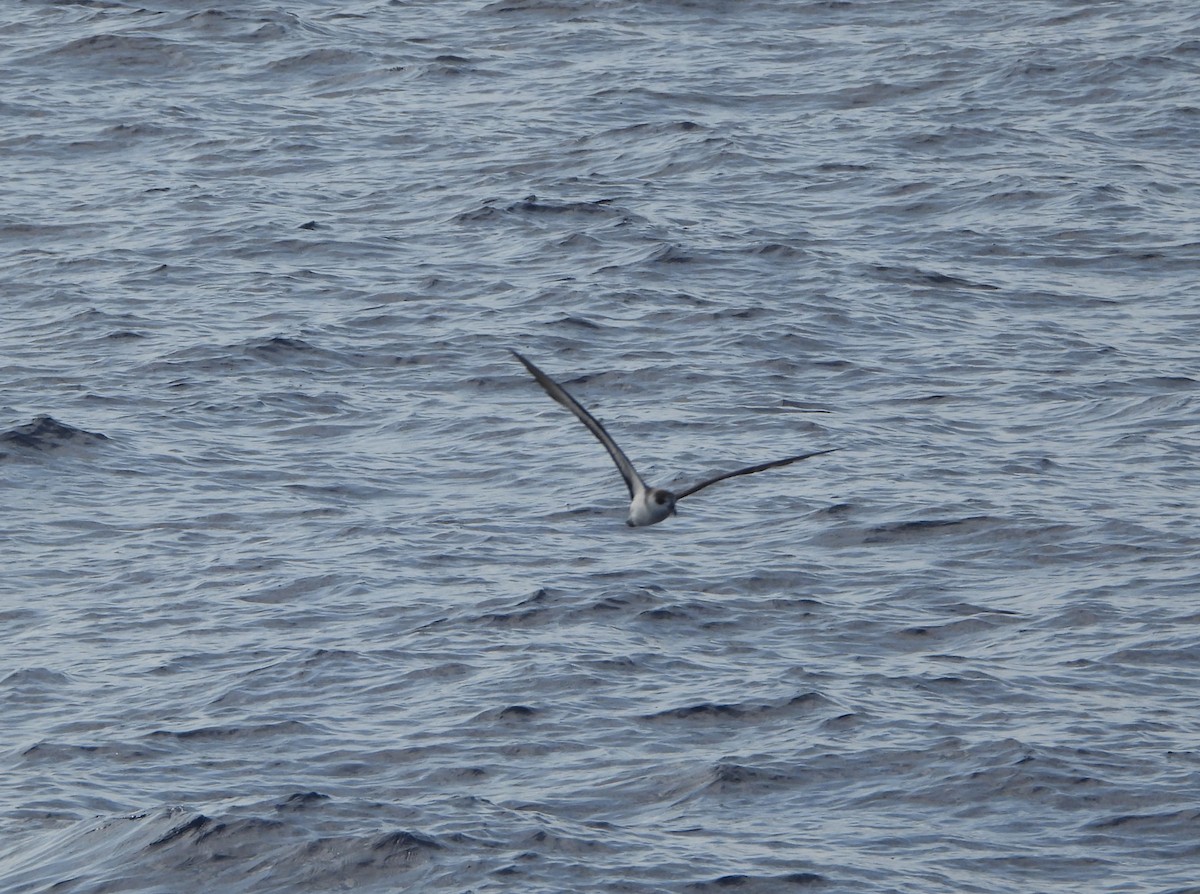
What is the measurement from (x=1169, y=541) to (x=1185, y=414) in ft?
11.4

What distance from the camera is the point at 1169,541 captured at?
24.0 meters

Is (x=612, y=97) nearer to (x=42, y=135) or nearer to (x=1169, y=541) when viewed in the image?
(x=42, y=135)

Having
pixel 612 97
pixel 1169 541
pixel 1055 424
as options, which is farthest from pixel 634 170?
pixel 1169 541

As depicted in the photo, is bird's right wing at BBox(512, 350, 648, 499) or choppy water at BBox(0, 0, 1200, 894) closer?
bird's right wing at BBox(512, 350, 648, 499)

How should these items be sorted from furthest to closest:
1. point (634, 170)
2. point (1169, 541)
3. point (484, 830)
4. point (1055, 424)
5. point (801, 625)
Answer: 1. point (634, 170)
2. point (1055, 424)
3. point (1169, 541)
4. point (801, 625)
5. point (484, 830)

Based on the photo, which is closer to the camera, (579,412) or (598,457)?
(579,412)

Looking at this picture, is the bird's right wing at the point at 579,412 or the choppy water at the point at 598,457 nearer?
the bird's right wing at the point at 579,412

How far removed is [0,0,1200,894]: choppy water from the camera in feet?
63.5

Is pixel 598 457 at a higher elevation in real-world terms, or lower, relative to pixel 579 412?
lower

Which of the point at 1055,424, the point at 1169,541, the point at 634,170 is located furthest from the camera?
the point at 634,170

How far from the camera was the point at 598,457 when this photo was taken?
85.9 feet

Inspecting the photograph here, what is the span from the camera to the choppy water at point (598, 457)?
19.4 metres

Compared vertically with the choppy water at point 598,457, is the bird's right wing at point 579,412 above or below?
above

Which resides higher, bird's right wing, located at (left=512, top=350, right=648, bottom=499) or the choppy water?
bird's right wing, located at (left=512, top=350, right=648, bottom=499)
